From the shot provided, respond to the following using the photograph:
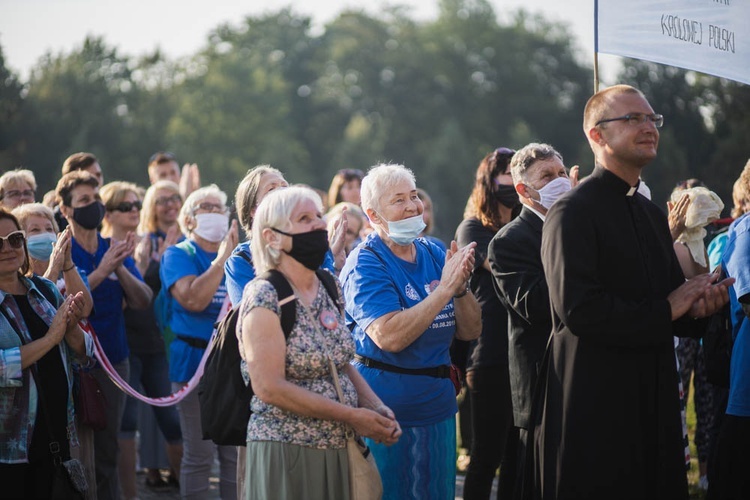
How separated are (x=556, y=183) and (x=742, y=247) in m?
1.07

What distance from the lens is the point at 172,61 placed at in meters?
70.1

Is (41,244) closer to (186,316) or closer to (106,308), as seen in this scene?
(106,308)

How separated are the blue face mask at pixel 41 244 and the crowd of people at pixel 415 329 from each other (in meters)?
0.02

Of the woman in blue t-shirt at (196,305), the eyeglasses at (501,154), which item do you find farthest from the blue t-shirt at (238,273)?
the eyeglasses at (501,154)

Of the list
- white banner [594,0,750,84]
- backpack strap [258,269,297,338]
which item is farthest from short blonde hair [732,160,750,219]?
backpack strap [258,269,297,338]

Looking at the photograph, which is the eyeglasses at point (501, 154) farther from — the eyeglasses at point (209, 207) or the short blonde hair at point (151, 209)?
the short blonde hair at point (151, 209)

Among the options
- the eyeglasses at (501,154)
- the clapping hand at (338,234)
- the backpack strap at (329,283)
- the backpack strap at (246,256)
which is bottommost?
the backpack strap at (329,283)

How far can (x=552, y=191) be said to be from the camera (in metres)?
5.62

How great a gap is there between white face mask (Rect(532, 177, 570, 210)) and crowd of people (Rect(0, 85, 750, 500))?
0.5 inches

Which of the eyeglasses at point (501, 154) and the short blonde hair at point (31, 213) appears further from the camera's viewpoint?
the eyeglasses at point (501, 154)

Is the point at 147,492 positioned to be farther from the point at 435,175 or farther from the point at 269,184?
the point at 435,175

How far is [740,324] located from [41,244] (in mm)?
4300

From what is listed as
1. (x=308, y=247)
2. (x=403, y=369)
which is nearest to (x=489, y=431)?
(x=403, y=369)

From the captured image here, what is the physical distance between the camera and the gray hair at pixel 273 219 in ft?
14.2
